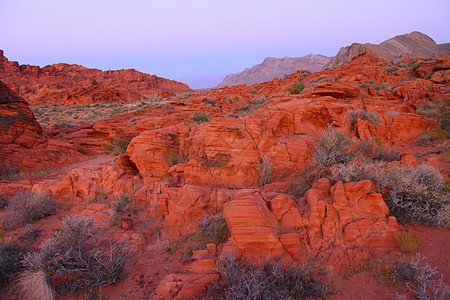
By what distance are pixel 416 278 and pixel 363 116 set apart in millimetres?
7932

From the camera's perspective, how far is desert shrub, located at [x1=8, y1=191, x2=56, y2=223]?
23.2ft

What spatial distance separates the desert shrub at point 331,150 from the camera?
6.66m

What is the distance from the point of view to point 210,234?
5.04m

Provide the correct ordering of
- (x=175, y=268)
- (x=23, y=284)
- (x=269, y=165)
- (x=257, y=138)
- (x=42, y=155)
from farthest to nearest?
(x=42, y=155) → (x=257, y=138) → (x=269, y=165) → (x=175, y=268) → (x=23, y=284)

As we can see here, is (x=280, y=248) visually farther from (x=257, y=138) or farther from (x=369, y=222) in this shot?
(x=257, y=138)

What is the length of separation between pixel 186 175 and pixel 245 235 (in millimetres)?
3207

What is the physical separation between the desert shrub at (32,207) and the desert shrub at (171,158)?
444cm

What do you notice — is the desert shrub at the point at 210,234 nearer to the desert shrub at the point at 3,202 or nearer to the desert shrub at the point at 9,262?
the desert shrub at the point at 9,262

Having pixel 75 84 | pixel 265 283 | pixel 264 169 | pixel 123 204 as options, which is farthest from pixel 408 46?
pixel 75 84

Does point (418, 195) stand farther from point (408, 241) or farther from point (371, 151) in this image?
point (371, 151)

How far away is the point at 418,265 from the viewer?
3.43m

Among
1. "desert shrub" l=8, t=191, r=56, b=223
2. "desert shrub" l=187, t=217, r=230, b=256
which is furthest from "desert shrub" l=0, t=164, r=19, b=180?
"desert shrub" l=187, t=217, r=230, b=256

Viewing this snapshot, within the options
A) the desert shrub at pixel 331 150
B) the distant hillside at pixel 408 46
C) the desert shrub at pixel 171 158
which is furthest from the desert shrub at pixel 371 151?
the distant hillside at pixel 408 46

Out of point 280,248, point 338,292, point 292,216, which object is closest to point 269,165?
point 292,216
